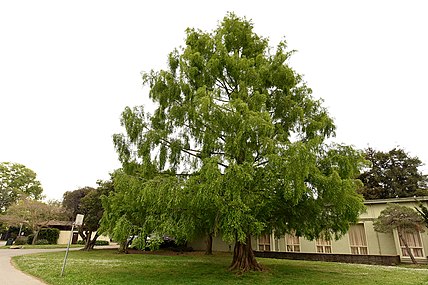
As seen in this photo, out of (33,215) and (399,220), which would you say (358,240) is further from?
(33,215)

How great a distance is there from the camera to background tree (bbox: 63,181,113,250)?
22.8 m

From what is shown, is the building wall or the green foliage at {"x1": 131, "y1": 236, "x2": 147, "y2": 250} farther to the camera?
the building wall

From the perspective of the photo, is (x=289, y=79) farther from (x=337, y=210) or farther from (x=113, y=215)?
(x=113, y=215)

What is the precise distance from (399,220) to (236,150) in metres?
13.2

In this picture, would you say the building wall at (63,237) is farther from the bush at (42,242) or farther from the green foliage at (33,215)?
the green foliage at (33,215)

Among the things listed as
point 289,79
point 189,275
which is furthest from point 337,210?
point 189,275

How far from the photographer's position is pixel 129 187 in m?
9.10

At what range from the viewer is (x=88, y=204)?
75.8ft

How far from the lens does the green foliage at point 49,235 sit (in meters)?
35.2

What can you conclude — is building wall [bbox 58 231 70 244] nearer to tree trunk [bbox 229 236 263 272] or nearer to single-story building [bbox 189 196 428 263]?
single-story building [bbox 189 196 428 263]

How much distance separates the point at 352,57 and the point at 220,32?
729cm

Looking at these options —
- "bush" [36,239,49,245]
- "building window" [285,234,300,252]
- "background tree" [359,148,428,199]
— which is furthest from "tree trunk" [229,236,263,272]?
"bush" [36,239,49,245]

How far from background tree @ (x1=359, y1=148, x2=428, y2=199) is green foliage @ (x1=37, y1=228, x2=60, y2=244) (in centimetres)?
4093

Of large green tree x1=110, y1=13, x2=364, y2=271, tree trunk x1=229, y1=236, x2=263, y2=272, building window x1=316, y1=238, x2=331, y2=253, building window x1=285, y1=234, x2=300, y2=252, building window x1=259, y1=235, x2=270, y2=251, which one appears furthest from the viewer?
building window x1=259, y1=235, x2=270, y2=251
